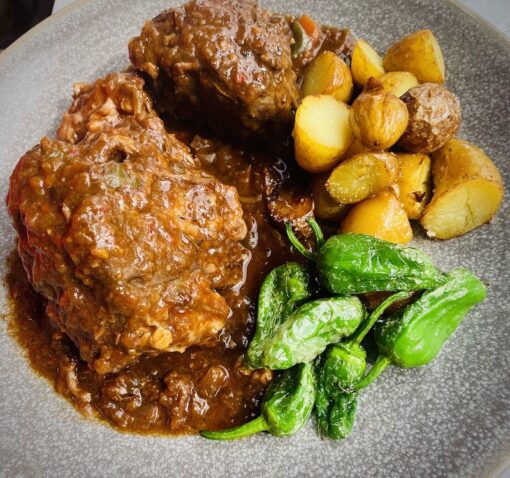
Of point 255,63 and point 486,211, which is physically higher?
point 255,63

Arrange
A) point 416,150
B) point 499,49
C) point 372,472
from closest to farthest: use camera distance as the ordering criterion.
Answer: point 372,472, point 416,150, point 499,49

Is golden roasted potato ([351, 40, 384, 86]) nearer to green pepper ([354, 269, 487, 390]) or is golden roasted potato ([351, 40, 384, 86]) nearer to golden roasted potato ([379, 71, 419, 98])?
golden roasted potato ([379, 71, 419, 98])

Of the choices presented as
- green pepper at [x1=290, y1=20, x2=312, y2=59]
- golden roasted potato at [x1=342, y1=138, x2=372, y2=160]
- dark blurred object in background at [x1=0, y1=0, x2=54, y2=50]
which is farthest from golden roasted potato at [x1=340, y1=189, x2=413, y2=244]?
dark blurred object in background at [x1=0, y1=0, x2=54, y2=50]

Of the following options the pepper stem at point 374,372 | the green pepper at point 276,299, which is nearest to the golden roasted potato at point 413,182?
the green pepper at point 276,299

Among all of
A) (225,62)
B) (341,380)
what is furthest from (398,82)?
(341,380)

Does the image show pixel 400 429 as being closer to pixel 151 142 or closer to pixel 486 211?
pixel 486 211

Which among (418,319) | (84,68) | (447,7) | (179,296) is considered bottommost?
(84,68)

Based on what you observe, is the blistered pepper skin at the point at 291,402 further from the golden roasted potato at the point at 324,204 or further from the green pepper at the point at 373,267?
the golden roasted potato at the point at 324,204

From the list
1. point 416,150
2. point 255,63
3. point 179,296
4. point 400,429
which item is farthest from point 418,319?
point 255,63
